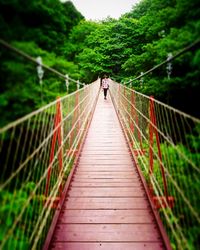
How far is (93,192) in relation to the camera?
3211 millimetres

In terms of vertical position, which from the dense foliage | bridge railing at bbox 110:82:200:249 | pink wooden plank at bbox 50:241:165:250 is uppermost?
the dense foliage

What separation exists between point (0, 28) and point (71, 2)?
708mm

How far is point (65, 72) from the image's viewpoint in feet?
6.99

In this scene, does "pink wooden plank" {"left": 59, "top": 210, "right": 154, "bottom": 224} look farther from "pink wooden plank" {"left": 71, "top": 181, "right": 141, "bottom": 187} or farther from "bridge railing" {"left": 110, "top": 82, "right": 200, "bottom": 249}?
"pink wooden plank" {"left": 71, "top": 181, "right": 141, "bottom": 187}

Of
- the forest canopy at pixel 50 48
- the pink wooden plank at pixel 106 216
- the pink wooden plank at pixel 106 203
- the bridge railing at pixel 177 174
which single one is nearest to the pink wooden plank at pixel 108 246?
the bridge railing at pixel 177 174

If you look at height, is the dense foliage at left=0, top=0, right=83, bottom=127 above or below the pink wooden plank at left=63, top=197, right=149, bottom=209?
above

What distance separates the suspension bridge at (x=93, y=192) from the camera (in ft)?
4.80

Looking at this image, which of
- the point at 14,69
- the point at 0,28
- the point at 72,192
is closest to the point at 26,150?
the point at 14,69

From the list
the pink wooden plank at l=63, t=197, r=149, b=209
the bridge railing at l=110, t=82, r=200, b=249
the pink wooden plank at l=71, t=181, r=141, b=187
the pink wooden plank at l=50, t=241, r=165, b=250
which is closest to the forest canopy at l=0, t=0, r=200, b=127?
the bridge railing at l=110, t=82, r=200, b=249

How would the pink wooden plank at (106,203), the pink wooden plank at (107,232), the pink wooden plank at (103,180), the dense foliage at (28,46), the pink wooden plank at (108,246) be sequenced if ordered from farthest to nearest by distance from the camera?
the pink wooden plank at (103,180), the pink wooden plank at (106,203), the pink wooden plank at (107,232), the pink wooden plank at (108,246), the dense foliage at (28,46)

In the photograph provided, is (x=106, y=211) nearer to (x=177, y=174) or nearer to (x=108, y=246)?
(x=108, y=246)

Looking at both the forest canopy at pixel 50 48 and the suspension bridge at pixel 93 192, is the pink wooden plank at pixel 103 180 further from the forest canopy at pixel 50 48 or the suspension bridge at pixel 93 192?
the forest canopy at pixel 50 48

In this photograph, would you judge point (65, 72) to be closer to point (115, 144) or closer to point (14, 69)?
point (14, 69)

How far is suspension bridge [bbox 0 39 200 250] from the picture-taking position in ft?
4.80
